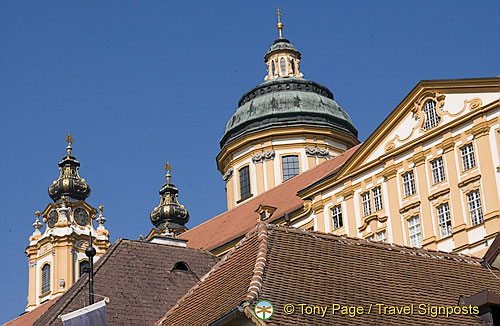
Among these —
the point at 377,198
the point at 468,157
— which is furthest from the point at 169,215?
the point at 468,157

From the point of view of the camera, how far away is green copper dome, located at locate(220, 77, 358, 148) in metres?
61.5

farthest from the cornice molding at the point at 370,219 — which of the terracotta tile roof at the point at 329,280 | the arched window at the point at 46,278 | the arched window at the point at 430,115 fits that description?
the arched window at the point at 46,278

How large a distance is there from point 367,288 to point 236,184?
42.7 m

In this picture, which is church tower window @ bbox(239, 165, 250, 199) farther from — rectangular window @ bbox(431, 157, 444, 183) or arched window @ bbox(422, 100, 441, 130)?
rectangular window @ bbox(431, 157, 444, 183)

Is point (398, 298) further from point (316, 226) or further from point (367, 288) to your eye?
point (316, 226)

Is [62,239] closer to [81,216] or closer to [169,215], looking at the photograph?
[81,216]

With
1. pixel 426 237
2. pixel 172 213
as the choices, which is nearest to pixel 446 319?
pixel 426 237

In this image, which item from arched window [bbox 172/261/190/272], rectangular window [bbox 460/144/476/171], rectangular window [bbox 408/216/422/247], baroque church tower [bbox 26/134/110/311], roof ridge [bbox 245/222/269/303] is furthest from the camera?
baroque church tower [bbox 26/134/110/311]

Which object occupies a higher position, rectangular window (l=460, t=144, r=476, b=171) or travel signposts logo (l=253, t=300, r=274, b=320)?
rectangular window (l=460, t=144, r=476, b=171)

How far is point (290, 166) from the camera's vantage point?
6094cm

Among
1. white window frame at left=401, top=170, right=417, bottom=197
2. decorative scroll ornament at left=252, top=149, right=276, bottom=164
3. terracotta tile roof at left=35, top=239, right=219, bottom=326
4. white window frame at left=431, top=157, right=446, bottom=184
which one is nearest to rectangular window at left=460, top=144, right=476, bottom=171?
white window frame at left=431, top=157, right=446, bottom=184

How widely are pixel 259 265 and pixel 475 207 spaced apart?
67.3 ft

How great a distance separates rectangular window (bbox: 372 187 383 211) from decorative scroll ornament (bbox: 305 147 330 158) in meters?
17.6

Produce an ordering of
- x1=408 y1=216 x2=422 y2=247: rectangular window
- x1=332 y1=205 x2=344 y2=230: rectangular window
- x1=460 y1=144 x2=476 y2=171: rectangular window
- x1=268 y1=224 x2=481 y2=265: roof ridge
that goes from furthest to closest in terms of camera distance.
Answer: x1=332 y1=205 x2=344 y2=230: rectangular window < x1=408 y1=216 x2=422 y2=247: rectangular window < x1=460 y1=144 x2=476 y2=171: rectangular window < x1=268 y1=224 x2=481 y2=265: roof ridge
